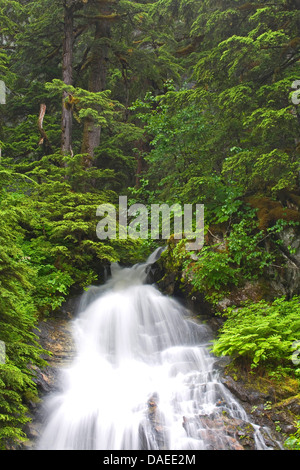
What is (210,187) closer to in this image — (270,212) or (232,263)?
(270,212)

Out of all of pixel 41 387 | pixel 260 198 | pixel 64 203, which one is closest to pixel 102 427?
pixel 41 387

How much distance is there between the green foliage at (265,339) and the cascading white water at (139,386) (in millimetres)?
722

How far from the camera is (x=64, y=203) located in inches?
357

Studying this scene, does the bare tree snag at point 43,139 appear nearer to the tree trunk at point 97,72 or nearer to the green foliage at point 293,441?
the tree trunk at point 97,72

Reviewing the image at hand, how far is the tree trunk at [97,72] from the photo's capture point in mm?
12109

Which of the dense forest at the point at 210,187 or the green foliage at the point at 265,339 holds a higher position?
the dense forest at the point at 210,187

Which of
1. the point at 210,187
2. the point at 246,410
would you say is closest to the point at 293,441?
the point at 246,410

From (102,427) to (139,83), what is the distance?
1446cm

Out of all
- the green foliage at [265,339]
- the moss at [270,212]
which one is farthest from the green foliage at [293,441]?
the moss at [270,212]

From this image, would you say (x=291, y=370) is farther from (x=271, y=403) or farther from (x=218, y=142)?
(x=218, y=142)

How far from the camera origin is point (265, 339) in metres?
5.68

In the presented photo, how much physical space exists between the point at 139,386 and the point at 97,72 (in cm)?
1171

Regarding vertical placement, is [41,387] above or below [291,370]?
below

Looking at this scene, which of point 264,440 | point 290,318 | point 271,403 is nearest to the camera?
point 264,440
